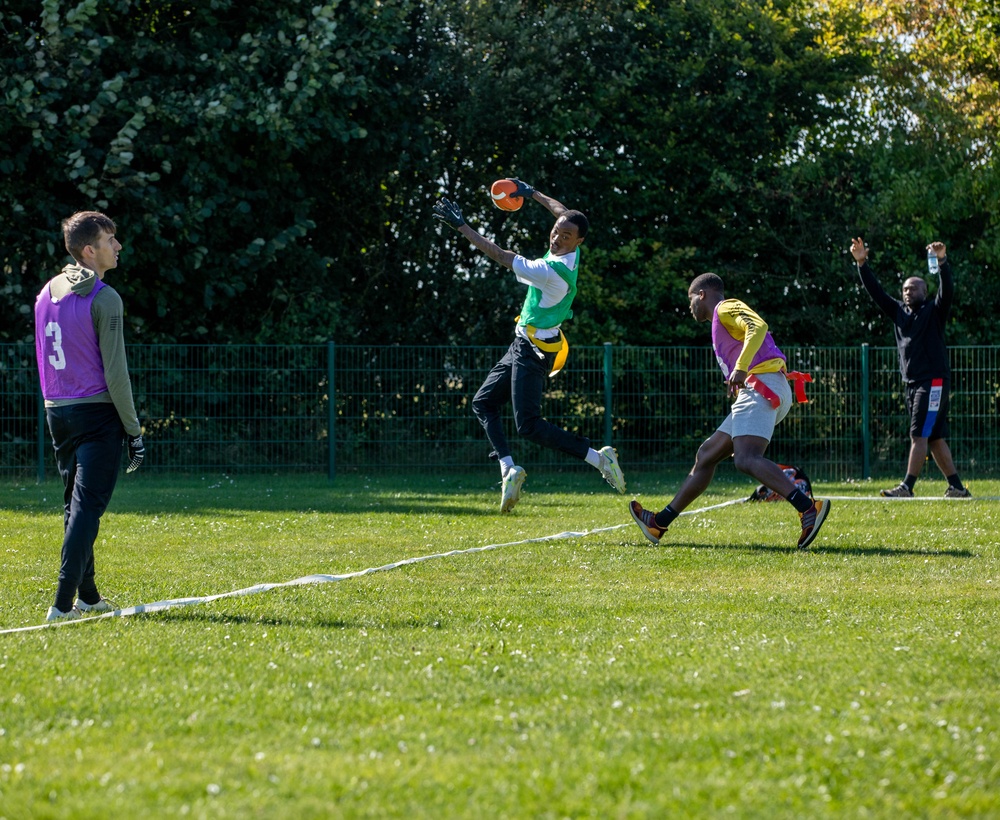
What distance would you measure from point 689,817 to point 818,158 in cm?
1833

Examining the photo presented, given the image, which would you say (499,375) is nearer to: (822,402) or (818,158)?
(822,402)

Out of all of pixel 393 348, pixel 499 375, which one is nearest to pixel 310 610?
pixel 499 375

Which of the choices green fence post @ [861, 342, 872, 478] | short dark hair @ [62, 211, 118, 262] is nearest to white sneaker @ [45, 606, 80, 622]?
short dark hair @ [62, 211, 118, 262]

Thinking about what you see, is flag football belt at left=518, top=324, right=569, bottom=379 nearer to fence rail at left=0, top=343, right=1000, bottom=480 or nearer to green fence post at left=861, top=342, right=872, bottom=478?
fence rail at left=0, top=343, right=1000, bottom=480

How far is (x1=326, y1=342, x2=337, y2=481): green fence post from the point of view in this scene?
1661 centimetres

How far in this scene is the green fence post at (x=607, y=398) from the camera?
1697 centimetres

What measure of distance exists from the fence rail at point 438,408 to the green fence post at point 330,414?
0.03 metres

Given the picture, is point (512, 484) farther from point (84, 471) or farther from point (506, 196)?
point (84, 471)

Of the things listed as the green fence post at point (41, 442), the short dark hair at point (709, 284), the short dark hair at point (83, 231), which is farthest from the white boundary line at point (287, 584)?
the green fence post at point (41, 442)

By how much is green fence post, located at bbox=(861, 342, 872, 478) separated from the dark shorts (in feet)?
14.6

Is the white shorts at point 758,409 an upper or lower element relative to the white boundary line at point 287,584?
upper

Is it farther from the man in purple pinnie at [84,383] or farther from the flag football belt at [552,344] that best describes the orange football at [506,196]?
the man in purple pinnie at [84,383]

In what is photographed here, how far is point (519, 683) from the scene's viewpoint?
4445mm

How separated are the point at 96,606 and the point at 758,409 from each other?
4.30 metres
